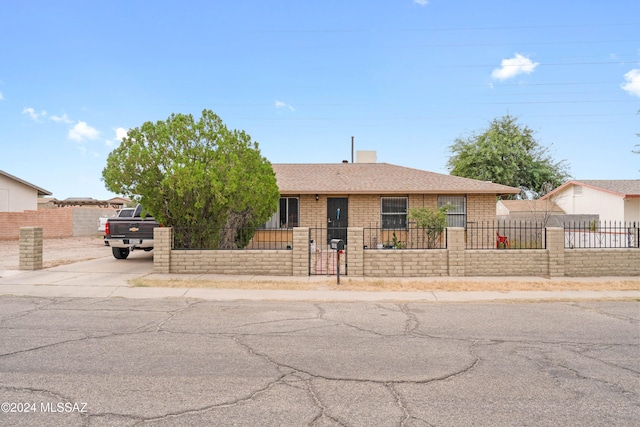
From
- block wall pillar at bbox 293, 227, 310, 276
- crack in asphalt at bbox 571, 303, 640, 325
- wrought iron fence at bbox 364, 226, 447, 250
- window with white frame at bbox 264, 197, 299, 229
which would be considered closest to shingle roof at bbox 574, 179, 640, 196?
wrought iron fence at bbox 364, 226, 447, 250

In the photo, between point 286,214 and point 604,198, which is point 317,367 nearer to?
point 286,214

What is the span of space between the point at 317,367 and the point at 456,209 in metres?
16.1

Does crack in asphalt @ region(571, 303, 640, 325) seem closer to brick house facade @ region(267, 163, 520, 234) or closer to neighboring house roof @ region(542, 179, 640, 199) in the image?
brick house facade @ region(267, 163, 520, 234)

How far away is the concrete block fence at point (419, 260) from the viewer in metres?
12.4

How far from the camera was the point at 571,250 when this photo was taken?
1270cm

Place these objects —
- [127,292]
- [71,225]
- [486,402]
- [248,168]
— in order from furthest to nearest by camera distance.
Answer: [71,225] → [248,168] → [127,292] → [486,402]

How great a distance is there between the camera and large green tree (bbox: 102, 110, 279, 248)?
12.7 m

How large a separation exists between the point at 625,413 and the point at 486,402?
44.9 inches

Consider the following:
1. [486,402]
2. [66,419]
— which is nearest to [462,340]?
[486,402]

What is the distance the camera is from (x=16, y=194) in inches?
1318

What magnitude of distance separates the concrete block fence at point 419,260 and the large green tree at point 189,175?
0.89 meters

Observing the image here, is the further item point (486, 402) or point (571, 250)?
point (571, 250)

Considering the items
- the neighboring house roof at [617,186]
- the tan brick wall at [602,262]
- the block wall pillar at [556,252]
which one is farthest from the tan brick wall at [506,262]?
the neighboring house roof at [617,186]

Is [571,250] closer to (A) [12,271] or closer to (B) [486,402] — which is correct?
(B) [486,402]
